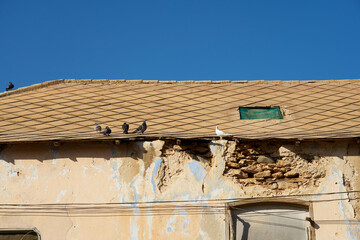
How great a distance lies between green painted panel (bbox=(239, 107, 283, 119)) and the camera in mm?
11766

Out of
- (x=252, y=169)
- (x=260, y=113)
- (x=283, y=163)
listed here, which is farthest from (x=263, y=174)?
(x=260, y=113)

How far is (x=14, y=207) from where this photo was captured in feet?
32.6

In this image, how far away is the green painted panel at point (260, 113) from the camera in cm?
1177

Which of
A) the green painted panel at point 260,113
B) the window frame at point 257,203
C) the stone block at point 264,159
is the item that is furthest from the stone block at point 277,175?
the green painted panel at point 260,113

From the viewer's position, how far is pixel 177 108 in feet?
39.9

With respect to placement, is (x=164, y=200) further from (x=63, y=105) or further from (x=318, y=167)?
(x=63, y=105)

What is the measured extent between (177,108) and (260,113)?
1802mm

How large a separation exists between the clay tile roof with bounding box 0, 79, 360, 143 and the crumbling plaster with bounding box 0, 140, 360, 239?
0.99 ft

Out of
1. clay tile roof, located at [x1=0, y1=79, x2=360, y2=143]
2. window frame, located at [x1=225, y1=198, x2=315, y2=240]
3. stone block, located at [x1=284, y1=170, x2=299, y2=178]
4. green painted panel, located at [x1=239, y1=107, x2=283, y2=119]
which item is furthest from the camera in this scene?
green painted panel, located at [x1=239, y1=107, x2=283, y2=119]

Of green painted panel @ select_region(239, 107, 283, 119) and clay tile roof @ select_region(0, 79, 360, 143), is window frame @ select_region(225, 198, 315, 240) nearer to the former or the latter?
clay tile roof @ select_region(0, 79, 360, 143)

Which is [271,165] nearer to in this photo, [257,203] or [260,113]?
[257,203]

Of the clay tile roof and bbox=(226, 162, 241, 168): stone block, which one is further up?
the clay tile roof

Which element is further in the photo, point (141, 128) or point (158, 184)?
point (141, 128)

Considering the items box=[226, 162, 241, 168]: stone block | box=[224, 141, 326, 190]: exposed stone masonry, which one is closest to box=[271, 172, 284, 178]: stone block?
box=[224, 141, 326, 190]: exposed stone masonry
